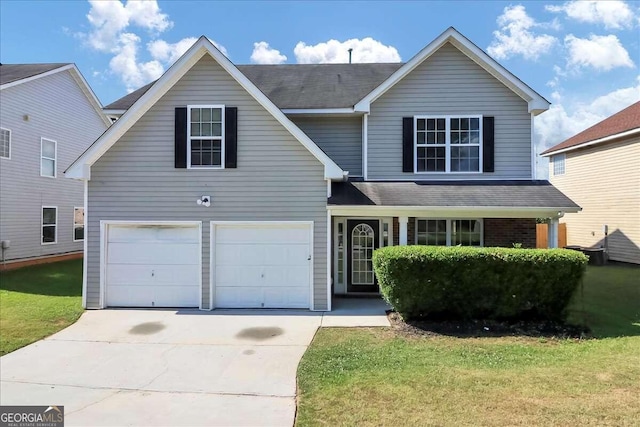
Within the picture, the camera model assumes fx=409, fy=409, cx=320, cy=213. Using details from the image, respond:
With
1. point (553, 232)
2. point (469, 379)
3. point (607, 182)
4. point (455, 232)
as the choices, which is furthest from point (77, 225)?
point (607, 182)

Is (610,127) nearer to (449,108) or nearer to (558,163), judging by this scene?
(558,163)

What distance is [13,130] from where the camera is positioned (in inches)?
619

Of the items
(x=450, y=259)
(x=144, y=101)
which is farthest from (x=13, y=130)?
(x=450, y=259)

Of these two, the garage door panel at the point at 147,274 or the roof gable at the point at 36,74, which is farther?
the roof gable at the point at 36,74

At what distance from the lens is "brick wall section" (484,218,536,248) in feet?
39.0

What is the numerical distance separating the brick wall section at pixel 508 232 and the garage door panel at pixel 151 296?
839 centimetres

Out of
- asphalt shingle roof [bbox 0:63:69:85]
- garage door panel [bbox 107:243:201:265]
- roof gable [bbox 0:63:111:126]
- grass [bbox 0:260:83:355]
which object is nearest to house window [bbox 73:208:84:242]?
grass [bbox 0:260:83:355]

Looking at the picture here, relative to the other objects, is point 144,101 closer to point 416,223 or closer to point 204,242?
point 204,242

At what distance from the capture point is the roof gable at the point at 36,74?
15772 millimetres

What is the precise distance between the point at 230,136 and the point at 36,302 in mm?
6710

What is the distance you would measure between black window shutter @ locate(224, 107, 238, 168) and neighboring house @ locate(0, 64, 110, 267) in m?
10.6

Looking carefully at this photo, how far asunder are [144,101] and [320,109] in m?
4.74

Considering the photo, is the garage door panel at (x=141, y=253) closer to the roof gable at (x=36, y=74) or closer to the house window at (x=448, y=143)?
the house window at (x=448, y=143)

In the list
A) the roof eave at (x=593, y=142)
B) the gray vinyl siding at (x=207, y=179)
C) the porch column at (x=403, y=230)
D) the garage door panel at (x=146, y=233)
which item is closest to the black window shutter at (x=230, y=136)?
the gray vinyl siding at (x=207, y=179)
